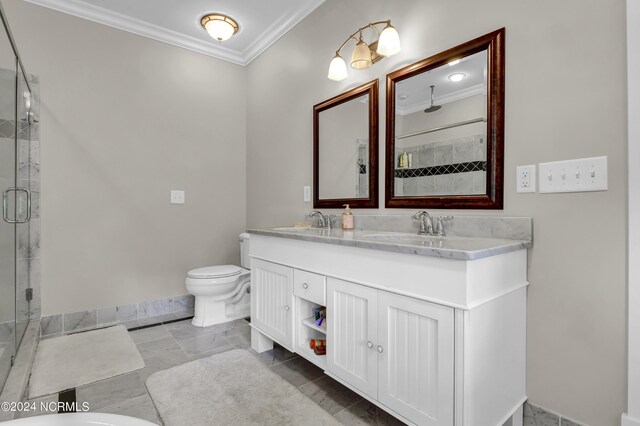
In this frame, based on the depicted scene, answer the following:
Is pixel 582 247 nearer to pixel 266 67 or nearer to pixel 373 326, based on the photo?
pixel 373 326

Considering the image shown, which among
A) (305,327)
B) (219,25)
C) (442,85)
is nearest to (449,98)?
(442,85)

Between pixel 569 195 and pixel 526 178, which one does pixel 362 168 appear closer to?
pixel 526 178

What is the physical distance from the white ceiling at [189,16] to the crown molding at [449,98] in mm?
1226

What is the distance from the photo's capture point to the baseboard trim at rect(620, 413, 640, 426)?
3.66 feet

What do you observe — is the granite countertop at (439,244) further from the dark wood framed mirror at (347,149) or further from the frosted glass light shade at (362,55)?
the frosted glass light shade at (362,55)

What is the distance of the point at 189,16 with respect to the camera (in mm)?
2670

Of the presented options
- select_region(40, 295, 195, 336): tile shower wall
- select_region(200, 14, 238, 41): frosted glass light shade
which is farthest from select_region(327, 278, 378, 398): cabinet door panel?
select_region(200, 14, 238, 41): frosted glass light shade

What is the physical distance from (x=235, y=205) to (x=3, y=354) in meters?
2.03

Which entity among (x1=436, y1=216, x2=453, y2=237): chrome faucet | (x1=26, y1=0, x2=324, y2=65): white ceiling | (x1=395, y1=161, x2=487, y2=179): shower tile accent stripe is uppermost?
(x1=26, y1=0, x2=324, y2=65): white ceiling

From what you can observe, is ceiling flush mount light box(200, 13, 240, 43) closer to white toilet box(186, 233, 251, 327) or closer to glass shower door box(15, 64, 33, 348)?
glass shower door box(15, 64, 33, 348)

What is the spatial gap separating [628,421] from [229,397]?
1631mm

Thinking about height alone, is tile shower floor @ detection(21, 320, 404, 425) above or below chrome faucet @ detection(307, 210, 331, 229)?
below

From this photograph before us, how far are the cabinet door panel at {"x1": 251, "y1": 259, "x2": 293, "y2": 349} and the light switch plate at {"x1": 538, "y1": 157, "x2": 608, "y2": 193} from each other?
1.28 m

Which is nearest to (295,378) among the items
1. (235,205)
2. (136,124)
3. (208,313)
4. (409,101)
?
(208,313)
